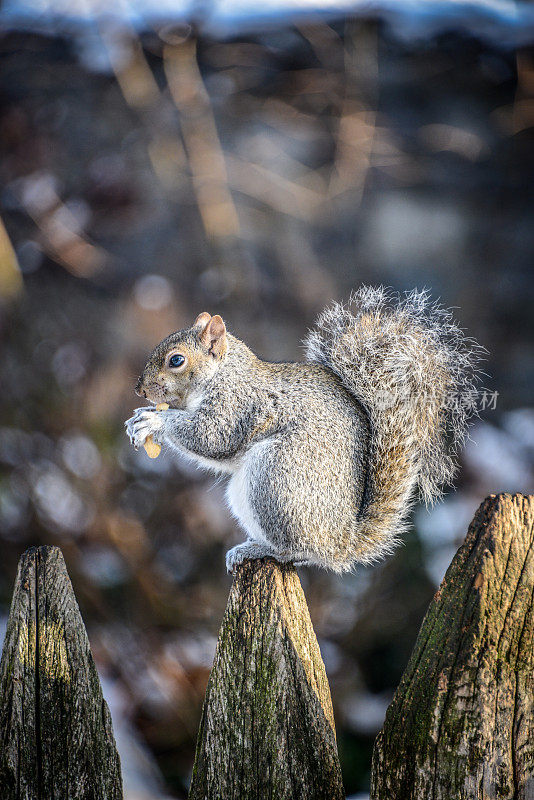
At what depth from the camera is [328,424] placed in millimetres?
1112

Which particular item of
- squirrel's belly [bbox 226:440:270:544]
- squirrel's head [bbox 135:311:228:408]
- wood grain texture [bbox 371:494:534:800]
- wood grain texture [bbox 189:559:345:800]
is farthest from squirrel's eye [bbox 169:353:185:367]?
wood grain texture [bbox 371:494:534:800]

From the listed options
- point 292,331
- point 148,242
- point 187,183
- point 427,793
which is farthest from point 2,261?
point 427,793

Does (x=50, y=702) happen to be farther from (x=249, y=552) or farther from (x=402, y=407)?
(x=402, y=407)

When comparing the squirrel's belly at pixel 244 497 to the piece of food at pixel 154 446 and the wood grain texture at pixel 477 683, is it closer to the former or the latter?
the piece of food at pixel 154 446

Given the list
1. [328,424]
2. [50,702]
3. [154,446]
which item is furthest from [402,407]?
[50,702]

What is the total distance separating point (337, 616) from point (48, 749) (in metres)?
1.13

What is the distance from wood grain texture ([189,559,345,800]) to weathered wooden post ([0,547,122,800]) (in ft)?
0.41

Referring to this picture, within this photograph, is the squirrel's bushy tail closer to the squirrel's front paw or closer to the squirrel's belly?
the squirrel's belly

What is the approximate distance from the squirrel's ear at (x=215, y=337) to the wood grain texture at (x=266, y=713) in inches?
18.6

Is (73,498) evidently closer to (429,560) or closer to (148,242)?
(148,242)

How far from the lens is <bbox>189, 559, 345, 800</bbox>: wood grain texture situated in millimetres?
818

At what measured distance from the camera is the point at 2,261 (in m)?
1.81

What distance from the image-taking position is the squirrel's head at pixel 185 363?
3.88 feet

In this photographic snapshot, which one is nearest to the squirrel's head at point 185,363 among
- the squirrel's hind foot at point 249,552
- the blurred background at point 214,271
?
the squirrel's hind foot at point 249,552
